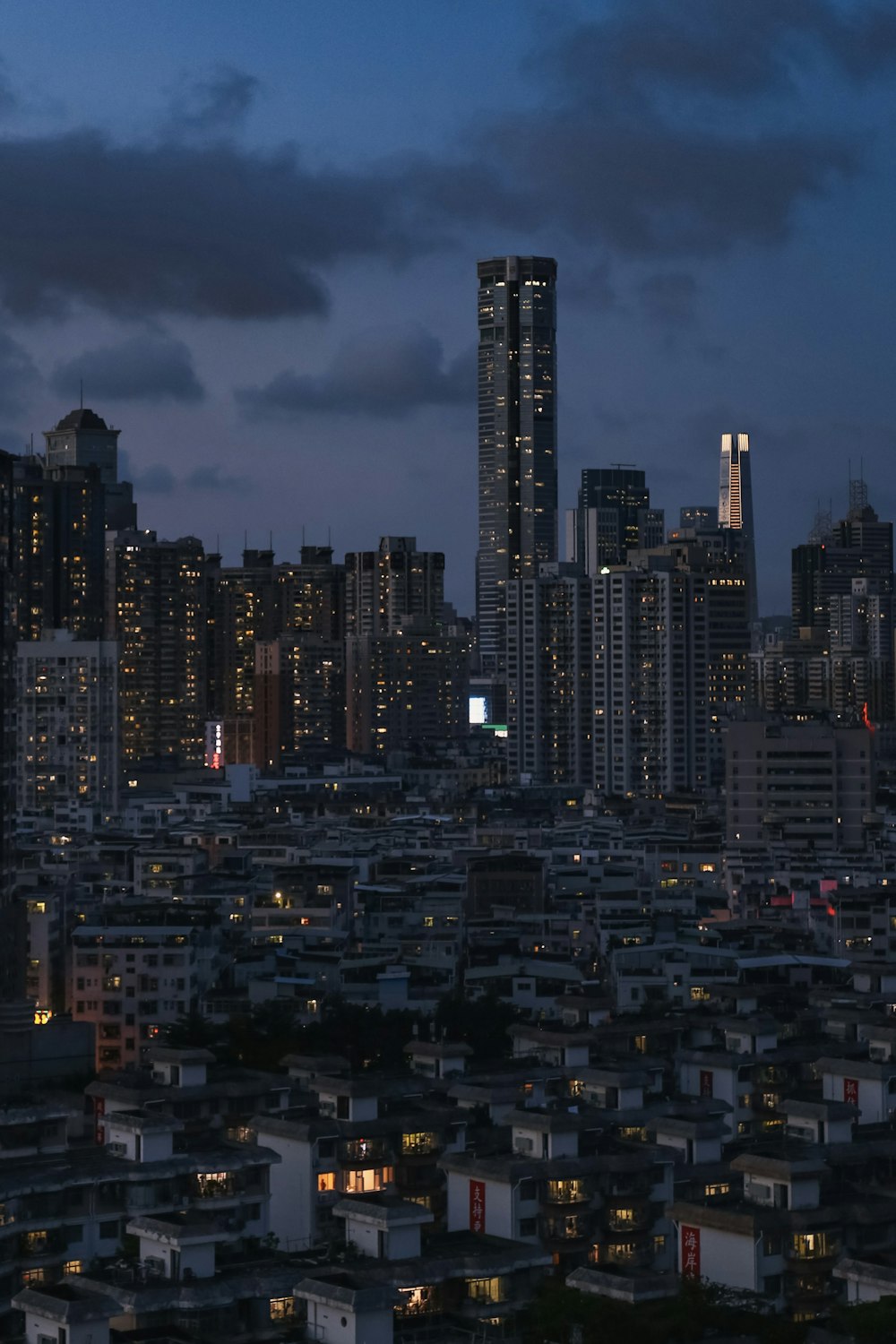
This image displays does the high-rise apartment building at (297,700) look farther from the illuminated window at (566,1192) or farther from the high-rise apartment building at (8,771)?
the illuminated window at (566,1192)

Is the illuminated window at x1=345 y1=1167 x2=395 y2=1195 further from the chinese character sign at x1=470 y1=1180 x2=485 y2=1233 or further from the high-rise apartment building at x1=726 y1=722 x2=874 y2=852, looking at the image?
the high-rise apartment building at x1=726 y1=722 x2=874 y2=852

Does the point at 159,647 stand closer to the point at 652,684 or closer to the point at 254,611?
the point at 254,611

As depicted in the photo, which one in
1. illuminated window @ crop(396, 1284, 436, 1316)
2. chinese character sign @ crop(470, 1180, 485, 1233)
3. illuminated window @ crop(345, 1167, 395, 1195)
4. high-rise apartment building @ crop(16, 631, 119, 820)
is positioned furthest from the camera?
high-rise apartment building @ crop(16, 631, 119, 820)

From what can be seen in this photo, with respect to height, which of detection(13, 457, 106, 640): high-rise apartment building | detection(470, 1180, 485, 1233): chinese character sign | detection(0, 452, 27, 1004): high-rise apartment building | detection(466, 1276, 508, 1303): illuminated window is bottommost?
detection(466, 1276, 508, 1303): illuminated window

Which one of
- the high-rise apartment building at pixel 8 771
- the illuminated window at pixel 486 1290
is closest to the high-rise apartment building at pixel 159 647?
the high-rise apartment building at pixel 8 771

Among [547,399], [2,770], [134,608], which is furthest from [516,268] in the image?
[2,770]

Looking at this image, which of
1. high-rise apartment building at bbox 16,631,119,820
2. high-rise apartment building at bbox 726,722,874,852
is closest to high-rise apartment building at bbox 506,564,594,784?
high-rise apartment building at bbox 16,631,119,820

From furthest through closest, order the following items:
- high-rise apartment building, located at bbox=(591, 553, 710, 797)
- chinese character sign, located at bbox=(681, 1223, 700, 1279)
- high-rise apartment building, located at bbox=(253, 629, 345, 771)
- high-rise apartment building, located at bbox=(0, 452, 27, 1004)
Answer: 1. high-rise apartment building, located at bbox=(253, 629, 345, 771)
2. high-rise apartment building, located at bbox=(591, 553, 710, 797)
3. high-rise apartment building, located at bbox=(0, 452, 27, 1004)
4. chinese character sign, located at bbox=(681, 1223, 700, 1279)

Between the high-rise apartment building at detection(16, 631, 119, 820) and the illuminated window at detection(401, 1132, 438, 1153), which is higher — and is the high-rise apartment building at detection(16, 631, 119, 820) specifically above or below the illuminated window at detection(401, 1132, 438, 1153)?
above
